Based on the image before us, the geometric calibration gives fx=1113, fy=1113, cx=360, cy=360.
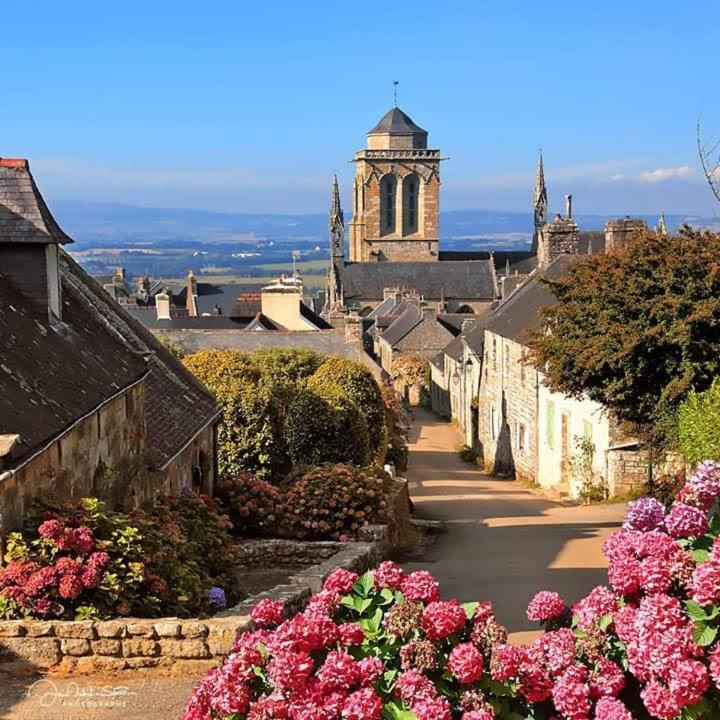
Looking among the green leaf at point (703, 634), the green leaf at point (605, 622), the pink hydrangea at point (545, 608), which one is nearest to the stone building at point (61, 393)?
the pink hydrangea at point (545, 608)

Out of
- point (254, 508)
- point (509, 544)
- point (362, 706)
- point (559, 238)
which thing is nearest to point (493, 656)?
point (362, 706)

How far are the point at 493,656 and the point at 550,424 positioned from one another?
24.0 meters

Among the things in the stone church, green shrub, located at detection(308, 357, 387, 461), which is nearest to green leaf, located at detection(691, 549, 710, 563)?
green shrub, located at detection(308, 357, 387, 461)

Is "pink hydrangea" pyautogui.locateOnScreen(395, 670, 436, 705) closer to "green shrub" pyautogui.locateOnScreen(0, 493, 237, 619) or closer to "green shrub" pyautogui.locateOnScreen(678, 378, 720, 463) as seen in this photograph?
"green shrub" pyautogui.locateOnScreen(0, 493, 237, 619)

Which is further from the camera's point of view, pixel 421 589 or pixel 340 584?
pixel 340 584

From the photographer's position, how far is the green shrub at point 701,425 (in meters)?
17.4

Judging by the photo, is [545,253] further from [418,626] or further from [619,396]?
[418,626]

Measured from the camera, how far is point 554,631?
6012 millimetres

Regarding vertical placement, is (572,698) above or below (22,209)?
below

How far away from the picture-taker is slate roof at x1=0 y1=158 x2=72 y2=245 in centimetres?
1208

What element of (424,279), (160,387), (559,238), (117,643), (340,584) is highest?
(559,238)

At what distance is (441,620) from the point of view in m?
5.69

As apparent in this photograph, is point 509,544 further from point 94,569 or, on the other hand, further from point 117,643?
point 117,643

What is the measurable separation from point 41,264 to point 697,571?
8.72 metres
